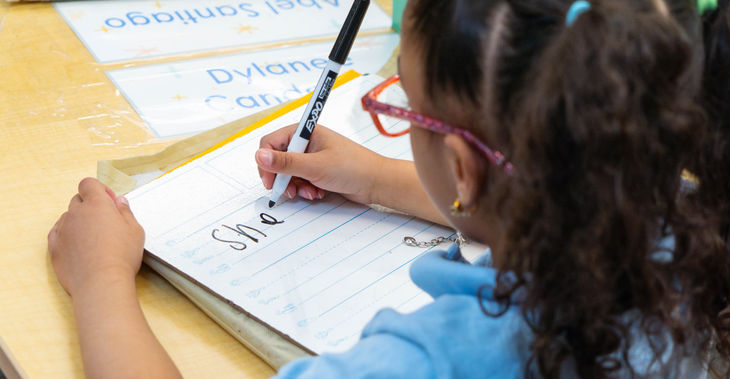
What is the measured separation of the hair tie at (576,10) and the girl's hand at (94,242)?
1.33ft

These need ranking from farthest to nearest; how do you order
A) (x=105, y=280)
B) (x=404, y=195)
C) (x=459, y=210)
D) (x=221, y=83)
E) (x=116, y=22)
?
A: (x=116, y=22) < (x=221, y=83) < (x=404, y=195) < (x=105, y=280) < (x=459, y=210)

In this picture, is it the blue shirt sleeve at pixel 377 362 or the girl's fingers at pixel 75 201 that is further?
the girl's fingers at pixel 75 201

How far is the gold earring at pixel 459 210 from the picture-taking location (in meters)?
0.49

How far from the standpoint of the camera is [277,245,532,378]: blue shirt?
1.47ft

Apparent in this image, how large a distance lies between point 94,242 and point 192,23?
536mm

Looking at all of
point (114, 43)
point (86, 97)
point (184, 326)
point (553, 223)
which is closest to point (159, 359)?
point (184, 326)

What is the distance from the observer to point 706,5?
0.49 metres

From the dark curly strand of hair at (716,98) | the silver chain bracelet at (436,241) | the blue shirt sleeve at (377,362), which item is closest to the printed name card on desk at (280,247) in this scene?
the silver chain bracelet at (436,241)

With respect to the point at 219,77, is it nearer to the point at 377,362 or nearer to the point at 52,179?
the point at 52,179

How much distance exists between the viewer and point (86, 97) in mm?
908

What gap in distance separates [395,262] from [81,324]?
0.26 meters

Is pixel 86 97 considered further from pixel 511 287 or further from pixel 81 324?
pixel 511 287

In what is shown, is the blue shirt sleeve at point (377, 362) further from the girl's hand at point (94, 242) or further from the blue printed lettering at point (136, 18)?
the blue printed lettering at point (136, 18)

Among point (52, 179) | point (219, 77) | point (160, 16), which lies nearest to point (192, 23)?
point (160, 16)
